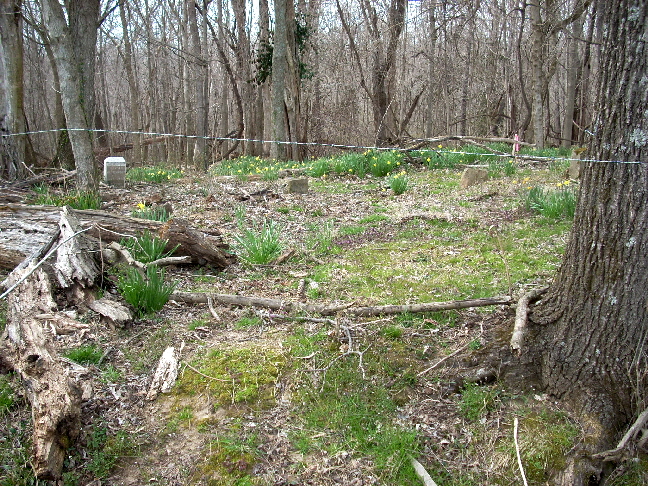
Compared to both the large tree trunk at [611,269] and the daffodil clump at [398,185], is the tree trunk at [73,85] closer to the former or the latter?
the daffodil clump at [398,185]

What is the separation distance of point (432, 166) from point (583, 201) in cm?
749

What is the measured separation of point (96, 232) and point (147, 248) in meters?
0.60

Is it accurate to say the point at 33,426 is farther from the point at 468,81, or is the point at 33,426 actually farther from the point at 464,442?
the point at 468,81

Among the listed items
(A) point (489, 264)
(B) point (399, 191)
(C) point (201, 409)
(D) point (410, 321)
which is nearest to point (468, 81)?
(B) point (399, 191)

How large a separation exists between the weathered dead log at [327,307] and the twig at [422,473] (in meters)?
1.20

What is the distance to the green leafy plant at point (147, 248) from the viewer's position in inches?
177

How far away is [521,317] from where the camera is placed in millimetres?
3031

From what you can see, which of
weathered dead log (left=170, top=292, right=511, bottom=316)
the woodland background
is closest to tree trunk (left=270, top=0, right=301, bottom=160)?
the woodland background

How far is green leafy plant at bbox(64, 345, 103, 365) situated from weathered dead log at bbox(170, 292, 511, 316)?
86cm

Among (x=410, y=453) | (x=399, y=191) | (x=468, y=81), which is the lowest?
(x=410, y=453)

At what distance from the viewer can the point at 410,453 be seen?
8.68ft

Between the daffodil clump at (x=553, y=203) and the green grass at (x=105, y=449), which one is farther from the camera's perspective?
the daffodil clump at (x=553, y=203)

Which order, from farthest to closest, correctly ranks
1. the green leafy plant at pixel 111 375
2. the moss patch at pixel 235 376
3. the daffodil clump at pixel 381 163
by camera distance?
the daffodil clump at pixel 381 163 < the green leafy plant at pixel 111 375 < the moss patch at pixel 235 376

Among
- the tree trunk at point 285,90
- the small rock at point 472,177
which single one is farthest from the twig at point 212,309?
the tree trunk at point 285,90
